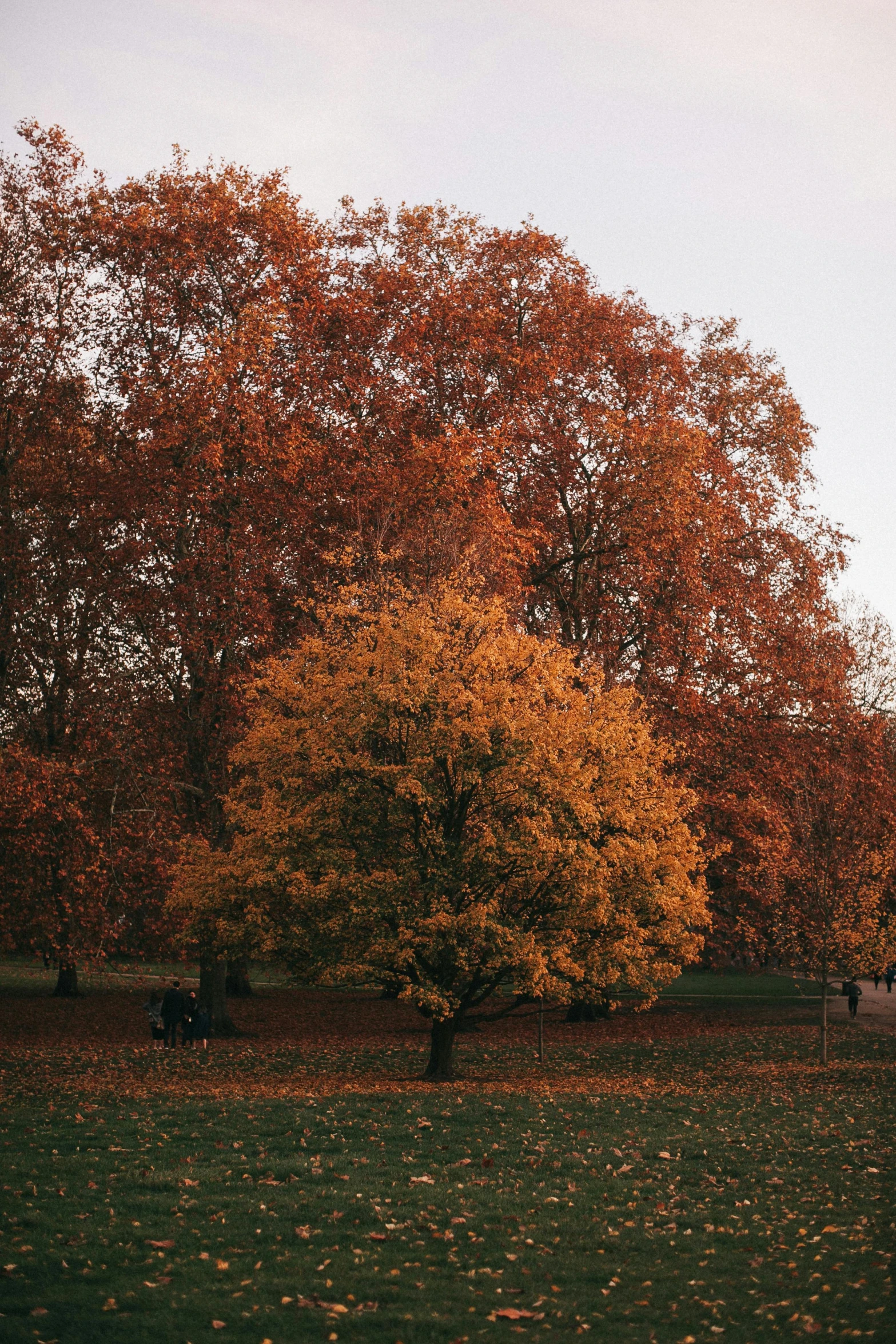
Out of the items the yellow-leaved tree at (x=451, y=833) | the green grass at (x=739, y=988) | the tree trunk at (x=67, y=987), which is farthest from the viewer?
Answer: the green grass at (x=739, y=988)

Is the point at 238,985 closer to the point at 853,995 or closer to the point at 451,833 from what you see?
the point at 853,995

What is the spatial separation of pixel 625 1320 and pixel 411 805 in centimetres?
1147

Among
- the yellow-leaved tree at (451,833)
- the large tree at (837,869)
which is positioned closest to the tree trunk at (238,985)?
the large tree at (837,869)

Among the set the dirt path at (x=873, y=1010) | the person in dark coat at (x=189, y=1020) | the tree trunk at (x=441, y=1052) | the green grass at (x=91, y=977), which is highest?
the tree trunk at (x=441, y=1052)

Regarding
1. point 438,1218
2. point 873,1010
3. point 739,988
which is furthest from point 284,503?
point 739,988

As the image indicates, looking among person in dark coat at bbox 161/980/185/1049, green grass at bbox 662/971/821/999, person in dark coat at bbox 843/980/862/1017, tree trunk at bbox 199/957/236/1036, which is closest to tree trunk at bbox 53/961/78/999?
tree trunk at bbox 199/957/236/1036

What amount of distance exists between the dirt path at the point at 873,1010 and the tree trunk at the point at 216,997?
17625 millimetres

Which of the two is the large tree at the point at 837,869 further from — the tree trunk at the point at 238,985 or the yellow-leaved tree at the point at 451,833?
the tree trunk at the point at 238,985

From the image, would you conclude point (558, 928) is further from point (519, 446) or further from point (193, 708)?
point (519, 446)

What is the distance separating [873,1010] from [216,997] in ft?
85.4

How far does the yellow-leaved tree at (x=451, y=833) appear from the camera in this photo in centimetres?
1772

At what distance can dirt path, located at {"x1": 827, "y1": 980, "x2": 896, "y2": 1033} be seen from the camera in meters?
35.9

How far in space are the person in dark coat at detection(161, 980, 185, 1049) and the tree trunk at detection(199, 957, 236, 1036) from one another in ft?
8.89

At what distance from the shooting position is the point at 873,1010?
4344cm
